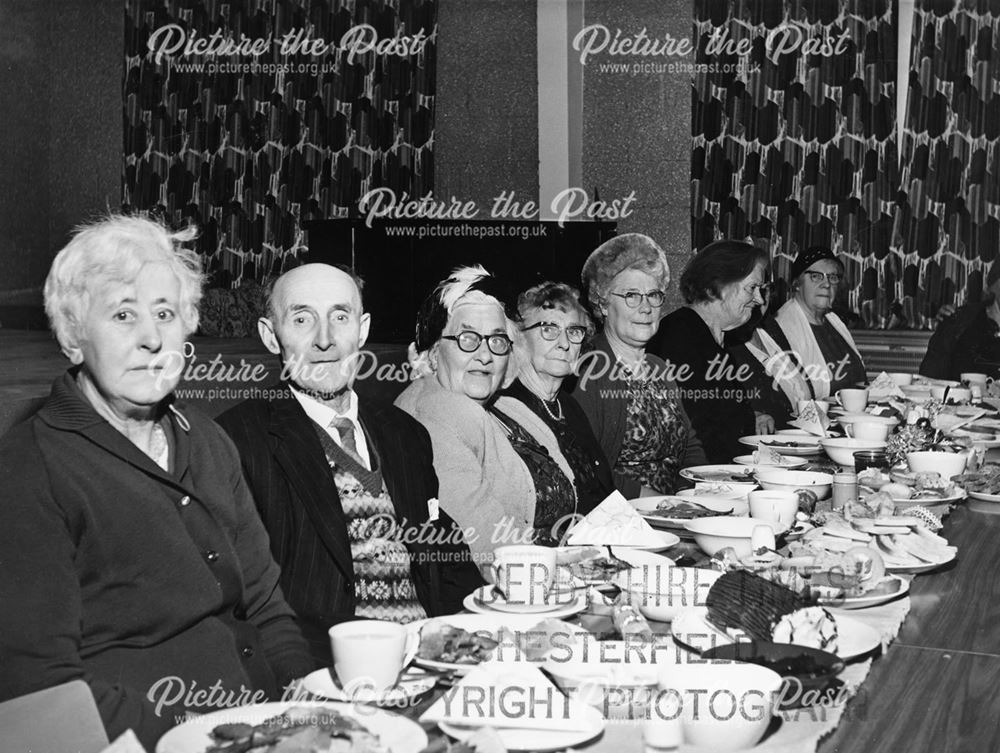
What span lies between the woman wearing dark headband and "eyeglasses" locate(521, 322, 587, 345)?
1910 millimetres

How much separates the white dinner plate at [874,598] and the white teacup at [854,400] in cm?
250

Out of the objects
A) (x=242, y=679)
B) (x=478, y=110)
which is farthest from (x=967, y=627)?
(x=478, y=110)

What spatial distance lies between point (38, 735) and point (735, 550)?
1224 millimetres

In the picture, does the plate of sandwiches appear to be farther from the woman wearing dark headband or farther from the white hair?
the woman wearing dark headband

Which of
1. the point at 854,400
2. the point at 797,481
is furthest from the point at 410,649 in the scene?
the point at 854,400

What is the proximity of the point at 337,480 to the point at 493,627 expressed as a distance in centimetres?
73

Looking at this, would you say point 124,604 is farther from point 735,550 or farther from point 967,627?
point 967,627

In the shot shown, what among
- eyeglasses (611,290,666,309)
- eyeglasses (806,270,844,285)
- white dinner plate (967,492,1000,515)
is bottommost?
white dinner plate (967,492,1000,515)

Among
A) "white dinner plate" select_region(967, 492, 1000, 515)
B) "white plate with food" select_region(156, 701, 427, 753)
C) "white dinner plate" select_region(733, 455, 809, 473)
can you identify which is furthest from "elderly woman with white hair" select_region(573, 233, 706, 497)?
"white plate with food" select_region(156, 701, 427, 753)

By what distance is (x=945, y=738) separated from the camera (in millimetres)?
1327

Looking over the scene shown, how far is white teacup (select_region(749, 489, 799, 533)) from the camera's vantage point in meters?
2.25

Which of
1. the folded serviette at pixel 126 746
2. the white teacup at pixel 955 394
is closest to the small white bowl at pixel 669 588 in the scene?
the folded serviette at pixel 126 746

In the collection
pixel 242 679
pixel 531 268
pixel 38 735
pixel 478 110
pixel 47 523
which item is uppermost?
pixel 478 110

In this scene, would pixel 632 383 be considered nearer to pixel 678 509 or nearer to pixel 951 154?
pixel 678 509
